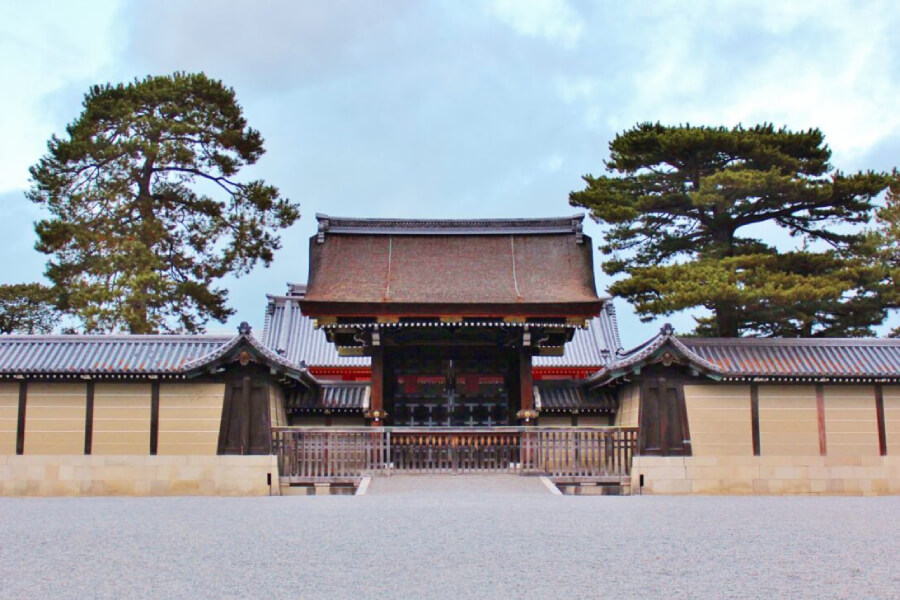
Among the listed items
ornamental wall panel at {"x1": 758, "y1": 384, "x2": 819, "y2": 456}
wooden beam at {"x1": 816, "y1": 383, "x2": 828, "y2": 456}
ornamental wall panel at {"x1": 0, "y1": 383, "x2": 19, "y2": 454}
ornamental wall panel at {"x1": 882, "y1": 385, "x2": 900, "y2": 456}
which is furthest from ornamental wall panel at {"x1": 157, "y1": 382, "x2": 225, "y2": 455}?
ornamental wall panel at {"x1": 882, "y1": 385, "x2": 900, "y2": 456}

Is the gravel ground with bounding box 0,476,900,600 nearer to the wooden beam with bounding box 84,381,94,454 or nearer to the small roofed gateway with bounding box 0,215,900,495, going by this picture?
the small roofed gateway with bounding box 0,215,900,495

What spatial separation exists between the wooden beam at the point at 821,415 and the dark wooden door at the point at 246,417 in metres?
11.4

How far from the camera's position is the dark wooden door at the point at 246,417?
1870 centimetres

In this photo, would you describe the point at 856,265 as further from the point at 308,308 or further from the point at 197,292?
the point at 197,292

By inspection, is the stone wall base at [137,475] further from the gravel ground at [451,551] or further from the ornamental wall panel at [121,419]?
the gravel ground at [451,551]

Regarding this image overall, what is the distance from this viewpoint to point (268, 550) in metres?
9.62

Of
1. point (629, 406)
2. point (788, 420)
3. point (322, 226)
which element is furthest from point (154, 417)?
point (788, 420)

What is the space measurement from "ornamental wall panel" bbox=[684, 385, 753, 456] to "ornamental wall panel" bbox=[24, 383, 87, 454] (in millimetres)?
12520

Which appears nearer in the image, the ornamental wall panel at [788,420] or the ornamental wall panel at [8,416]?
the ornamental wall panel at [8,416]

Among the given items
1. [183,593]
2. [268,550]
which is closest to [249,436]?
[268,550]

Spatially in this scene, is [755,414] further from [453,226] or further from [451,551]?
[451,551]

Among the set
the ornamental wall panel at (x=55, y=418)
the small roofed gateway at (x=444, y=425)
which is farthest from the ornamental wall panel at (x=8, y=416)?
the ornamental wall panel at (x=55, y=418)

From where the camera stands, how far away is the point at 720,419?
63.3 feet

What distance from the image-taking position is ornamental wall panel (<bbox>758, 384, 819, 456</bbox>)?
19312 millimetres
